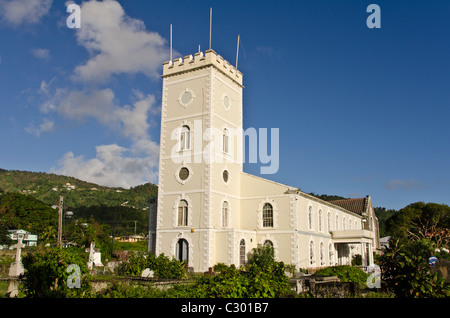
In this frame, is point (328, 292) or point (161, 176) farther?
point (161, 176)

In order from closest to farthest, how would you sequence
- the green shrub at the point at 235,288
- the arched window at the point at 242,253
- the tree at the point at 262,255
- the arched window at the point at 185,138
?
the green shrub at the point at 235,288 < the tree at the point at 262,255 < the arched window at the point at 242,253 < the arched window at the point at 185,138

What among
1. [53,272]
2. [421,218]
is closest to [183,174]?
[53,272]

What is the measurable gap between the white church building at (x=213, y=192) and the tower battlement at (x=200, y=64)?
0.27ft

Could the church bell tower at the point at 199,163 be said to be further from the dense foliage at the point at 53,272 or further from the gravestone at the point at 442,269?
the dense foliage at the point at 53,272

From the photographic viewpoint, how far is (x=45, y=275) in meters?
11.2

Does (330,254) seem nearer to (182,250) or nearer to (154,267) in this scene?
(182,250)

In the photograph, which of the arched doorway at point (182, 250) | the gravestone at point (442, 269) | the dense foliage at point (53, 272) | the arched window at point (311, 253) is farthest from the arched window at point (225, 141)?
the dense foliage at point (53, 272)

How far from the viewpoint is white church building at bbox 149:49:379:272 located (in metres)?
30.7

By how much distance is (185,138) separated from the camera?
33.1 meters

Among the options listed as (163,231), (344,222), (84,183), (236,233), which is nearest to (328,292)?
(236,233)

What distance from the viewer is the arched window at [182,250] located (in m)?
30.9

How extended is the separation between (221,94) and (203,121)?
3.33m
